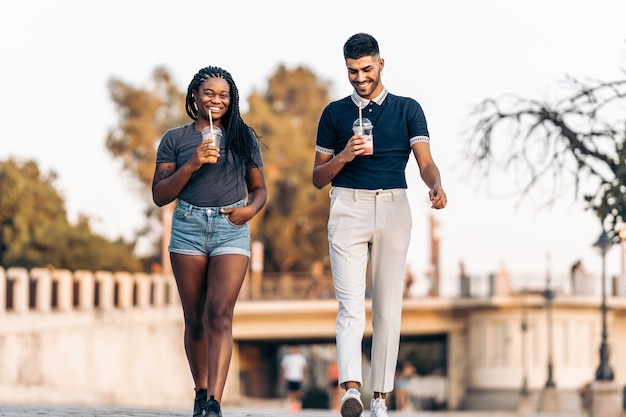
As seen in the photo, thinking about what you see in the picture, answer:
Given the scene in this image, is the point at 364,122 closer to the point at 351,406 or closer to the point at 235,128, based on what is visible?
the point at 235,128

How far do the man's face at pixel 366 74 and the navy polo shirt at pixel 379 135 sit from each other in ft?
0.20

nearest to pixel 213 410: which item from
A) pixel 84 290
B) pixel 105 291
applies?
pixel 84 290

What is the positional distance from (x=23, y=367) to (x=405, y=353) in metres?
51.6

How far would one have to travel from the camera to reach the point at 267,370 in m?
67.0

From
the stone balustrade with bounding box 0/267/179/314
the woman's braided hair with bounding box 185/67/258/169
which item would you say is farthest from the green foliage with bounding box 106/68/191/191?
the woman's braided hair with bounding box 185/67/258/169

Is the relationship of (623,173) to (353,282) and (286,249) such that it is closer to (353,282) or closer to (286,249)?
(353,282)

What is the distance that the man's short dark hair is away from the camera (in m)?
8.84

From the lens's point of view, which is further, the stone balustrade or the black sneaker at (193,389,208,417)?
the stone balustrade

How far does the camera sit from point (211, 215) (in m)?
8.81

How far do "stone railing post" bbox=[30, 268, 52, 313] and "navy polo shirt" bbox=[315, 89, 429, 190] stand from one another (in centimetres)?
3423

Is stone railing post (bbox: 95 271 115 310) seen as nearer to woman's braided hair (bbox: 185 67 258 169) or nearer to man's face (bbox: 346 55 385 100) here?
woman's braided hair (bbox: 185 67 258 169)

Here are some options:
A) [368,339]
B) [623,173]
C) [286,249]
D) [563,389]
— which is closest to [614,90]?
[623,173]

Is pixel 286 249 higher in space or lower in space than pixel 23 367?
higher

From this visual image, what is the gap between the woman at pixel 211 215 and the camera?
873 centimetres
